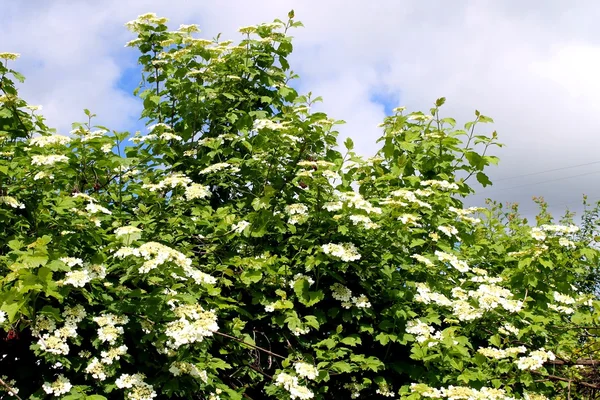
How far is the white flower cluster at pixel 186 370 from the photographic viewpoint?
8.37 ft

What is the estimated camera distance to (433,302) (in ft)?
11.3

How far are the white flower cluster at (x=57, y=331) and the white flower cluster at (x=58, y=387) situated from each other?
0.13 meters

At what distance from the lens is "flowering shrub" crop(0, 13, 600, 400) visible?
2.55 meters

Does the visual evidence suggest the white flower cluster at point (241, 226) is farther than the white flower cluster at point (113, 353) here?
Yes

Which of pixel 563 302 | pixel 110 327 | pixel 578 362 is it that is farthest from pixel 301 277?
pixel 578 362

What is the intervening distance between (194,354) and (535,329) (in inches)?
79.2

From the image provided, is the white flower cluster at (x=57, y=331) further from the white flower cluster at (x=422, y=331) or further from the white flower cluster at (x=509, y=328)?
the white flower cluster at (x=509, y=328)

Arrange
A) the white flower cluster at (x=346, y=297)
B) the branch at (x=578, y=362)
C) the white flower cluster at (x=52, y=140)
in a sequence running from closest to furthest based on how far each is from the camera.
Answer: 1. the white flower cluster at (x=52, y=140)
2. the white flower cluster at (x=346, y=297)
3. the branch at (x=578, y=362)

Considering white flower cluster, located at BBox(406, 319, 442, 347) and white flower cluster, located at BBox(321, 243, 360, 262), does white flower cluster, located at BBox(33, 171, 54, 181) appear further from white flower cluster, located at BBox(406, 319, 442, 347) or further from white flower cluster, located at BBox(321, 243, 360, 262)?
white flower cluster, located at BBox(406, 319, 442, 347)

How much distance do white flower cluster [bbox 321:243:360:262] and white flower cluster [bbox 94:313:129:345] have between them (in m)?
1.07

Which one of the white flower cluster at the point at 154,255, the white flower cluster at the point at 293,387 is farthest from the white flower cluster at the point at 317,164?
the white flower cluster at the point at 293,387

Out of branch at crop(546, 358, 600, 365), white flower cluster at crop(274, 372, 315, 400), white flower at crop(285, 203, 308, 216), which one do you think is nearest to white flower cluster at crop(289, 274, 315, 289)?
white flower at crop(285, 203, 308, 216)

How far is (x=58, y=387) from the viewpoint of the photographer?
244 cm

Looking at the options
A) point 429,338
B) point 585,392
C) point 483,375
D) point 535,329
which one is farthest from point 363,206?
point 585,392
